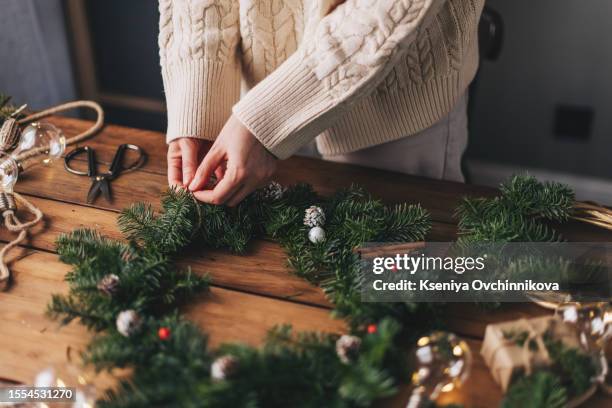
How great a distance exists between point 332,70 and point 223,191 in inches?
8.9

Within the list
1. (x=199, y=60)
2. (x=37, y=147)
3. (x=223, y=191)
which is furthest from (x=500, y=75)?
(x=37, y=147)

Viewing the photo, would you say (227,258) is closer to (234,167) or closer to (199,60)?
(234,167)

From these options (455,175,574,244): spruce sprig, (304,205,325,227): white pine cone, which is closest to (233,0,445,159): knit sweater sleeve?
(304,205,325,227): white pine cone

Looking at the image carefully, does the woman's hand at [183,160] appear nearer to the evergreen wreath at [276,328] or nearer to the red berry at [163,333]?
the evergreen wreath at [276,328]

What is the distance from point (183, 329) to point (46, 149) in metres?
0.49

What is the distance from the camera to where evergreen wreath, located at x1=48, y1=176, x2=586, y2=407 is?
55 centimetres

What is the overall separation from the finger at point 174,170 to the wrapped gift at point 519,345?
508mm

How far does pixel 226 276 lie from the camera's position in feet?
2.47

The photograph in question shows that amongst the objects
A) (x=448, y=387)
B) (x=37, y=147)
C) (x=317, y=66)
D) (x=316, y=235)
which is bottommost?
(x=448, y=387)

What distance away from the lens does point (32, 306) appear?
27.5 inches

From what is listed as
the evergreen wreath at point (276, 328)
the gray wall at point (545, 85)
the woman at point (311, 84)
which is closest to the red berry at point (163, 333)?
the evergreen wreath at point (276, 328)

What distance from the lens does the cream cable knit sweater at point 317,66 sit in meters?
0.75

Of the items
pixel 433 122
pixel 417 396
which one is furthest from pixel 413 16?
pixel 417 396

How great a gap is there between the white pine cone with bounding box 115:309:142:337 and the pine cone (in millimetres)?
44
